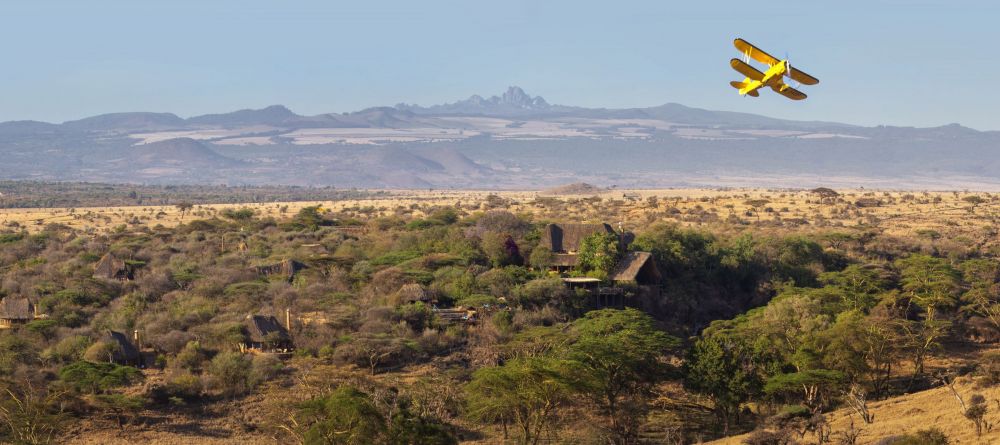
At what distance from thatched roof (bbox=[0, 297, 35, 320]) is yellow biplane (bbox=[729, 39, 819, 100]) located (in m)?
30.4

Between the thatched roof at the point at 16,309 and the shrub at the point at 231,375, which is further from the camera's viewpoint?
the thatched roof at the point at 16,309

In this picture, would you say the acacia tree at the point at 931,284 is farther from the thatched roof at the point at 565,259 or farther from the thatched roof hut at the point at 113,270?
the thatched roof hut at the point at 113,270

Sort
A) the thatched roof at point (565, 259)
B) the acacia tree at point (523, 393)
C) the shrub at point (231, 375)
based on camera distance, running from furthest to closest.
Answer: the thatched roof at point (565, 259)
the shrub at point (231, 375)
the acacia tree at point (523, 393)

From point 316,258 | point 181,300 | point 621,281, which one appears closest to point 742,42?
point 621,281

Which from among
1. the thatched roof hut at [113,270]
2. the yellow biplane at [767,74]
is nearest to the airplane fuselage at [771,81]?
the yellow biplane at [767,74]

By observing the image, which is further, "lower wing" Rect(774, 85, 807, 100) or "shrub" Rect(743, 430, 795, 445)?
"shrub" Rect(743, 430, 795, 445)

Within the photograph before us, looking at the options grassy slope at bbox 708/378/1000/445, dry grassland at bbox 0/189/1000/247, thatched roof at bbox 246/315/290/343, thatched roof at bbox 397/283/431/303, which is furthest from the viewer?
dry grassland at bbox 0/189/1000/247

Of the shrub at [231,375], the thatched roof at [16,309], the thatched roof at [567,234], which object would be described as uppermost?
the thatched roof at [567,234]

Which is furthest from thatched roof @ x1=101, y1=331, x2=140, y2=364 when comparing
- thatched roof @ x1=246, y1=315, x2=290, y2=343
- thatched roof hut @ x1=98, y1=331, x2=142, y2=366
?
thatched roof @ x1=246, y1=315, x2=290, y2=343

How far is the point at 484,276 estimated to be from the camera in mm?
51594

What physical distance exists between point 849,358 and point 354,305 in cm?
1895

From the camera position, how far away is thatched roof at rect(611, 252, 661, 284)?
51875 mm

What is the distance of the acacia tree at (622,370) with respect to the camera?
115ft

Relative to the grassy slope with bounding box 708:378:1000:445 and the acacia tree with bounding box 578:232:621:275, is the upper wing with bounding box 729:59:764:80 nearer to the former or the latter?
the grassy slope with bounding box 708:378:1000:445
